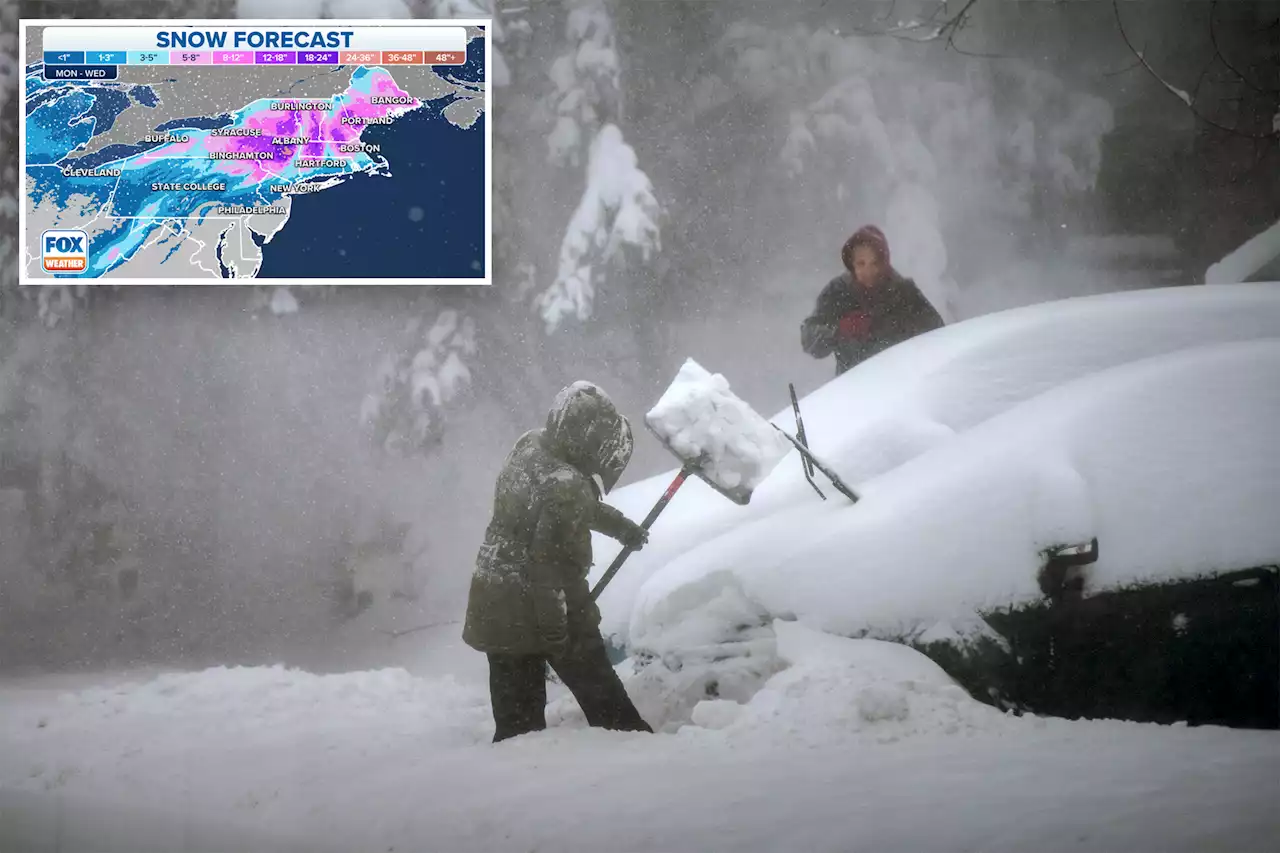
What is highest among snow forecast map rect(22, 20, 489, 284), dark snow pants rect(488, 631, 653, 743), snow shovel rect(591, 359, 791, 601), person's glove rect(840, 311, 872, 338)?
snow forecast map rect(22, 20, 489, 284)

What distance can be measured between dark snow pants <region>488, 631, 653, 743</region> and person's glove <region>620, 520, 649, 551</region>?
1.14 ft

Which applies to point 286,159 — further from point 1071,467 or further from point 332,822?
point 1071,467

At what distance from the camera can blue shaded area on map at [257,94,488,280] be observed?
4.32m

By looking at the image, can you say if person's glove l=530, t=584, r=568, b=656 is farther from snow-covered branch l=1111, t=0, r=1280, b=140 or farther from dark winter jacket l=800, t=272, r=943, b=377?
snow-covered branch l=1111, t=0, r=1280, b=140

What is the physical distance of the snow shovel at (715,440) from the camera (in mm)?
3615

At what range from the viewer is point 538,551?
3.45 metres

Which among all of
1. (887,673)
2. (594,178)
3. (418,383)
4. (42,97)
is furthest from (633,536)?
(42,97)

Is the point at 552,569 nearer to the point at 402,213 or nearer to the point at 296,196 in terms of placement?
the point at 402,213

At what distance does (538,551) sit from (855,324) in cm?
184

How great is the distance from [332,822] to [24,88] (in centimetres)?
345

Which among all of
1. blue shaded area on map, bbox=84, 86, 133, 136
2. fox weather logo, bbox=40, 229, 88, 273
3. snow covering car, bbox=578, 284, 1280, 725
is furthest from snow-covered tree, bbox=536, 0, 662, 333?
fox weather logo, bbox=40, 229, 88, 273

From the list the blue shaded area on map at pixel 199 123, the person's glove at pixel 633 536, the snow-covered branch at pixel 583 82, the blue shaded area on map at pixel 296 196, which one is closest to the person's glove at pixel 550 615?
the person's glove at pixel 633 536

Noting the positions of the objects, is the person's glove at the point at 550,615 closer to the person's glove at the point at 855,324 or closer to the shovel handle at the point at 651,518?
the shovel handle at the point at 651,518

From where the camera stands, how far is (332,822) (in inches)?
142
